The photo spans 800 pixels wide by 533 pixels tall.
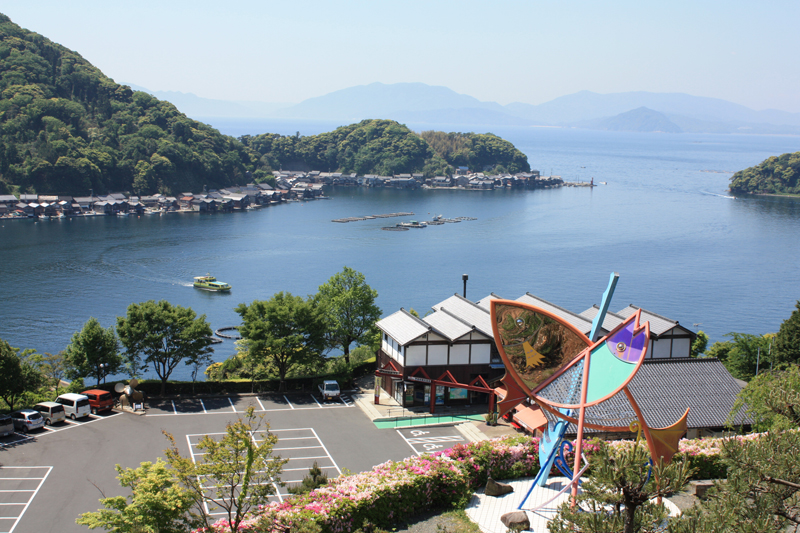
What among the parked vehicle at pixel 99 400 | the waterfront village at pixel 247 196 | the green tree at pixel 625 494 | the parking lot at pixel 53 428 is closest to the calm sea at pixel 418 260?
the waterfront village at pixel 247 196

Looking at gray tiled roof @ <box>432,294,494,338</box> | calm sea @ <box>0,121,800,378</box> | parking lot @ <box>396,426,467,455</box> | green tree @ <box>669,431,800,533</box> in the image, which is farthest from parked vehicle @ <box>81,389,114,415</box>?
green tree @ <box>669,431,800,533</box>

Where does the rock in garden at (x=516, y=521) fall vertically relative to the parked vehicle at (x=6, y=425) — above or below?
above

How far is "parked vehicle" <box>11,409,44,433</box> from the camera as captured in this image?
72.8 feet

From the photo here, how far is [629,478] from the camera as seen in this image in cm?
913

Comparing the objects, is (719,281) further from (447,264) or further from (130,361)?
(130,361)

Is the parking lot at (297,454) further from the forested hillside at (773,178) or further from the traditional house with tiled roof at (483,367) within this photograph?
the forested hillside at (773,178)

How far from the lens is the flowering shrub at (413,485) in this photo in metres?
13.7

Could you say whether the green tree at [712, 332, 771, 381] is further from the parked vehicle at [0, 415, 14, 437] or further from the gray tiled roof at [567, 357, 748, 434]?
the parked vehicle at [0, 415, 14, 437]

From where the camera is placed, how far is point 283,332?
28.0 m

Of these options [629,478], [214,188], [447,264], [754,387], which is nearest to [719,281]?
[447,264]

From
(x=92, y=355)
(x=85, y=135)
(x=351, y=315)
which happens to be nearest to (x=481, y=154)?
(x=85, y=135)

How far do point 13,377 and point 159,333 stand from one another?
18.6 ft

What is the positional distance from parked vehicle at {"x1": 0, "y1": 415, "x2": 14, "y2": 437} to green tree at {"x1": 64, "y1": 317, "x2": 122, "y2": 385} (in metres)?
5.99

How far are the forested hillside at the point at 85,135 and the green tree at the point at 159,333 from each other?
84481 mm
